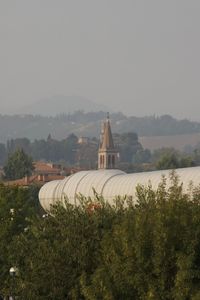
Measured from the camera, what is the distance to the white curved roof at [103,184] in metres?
87.4

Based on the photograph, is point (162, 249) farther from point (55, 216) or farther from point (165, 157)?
point (165, 157)

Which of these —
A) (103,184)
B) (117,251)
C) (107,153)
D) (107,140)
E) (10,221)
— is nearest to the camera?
(117,251)

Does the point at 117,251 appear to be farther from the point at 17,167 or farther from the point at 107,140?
the point at 107,140

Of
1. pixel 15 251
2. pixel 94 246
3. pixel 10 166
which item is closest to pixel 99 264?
pixel 94 246

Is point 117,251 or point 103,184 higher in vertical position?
point 103,184

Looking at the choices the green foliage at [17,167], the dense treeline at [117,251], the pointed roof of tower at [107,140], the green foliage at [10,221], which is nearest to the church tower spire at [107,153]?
the pointed roof of tower at [107,140]

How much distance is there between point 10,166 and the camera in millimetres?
180250

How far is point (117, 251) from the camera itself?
1463 inches

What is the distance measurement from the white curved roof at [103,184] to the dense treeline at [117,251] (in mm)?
39536

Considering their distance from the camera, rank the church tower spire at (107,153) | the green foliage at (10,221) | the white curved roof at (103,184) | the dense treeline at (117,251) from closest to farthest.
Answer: the dense treeline at (117,251) < the green foliage at (10,221) < the white curved roof at (103,184) < the church tower spire at (107,153)

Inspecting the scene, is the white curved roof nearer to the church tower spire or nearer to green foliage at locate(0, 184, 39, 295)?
green foliage at locate(0, 184, 39, 295)

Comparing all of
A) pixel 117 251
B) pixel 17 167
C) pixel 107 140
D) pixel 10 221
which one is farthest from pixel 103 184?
pixel 107 140

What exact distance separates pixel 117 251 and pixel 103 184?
59282 millimetres

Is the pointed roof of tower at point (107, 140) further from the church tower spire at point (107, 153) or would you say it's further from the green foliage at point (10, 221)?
the green foliage at point (10, 221)
